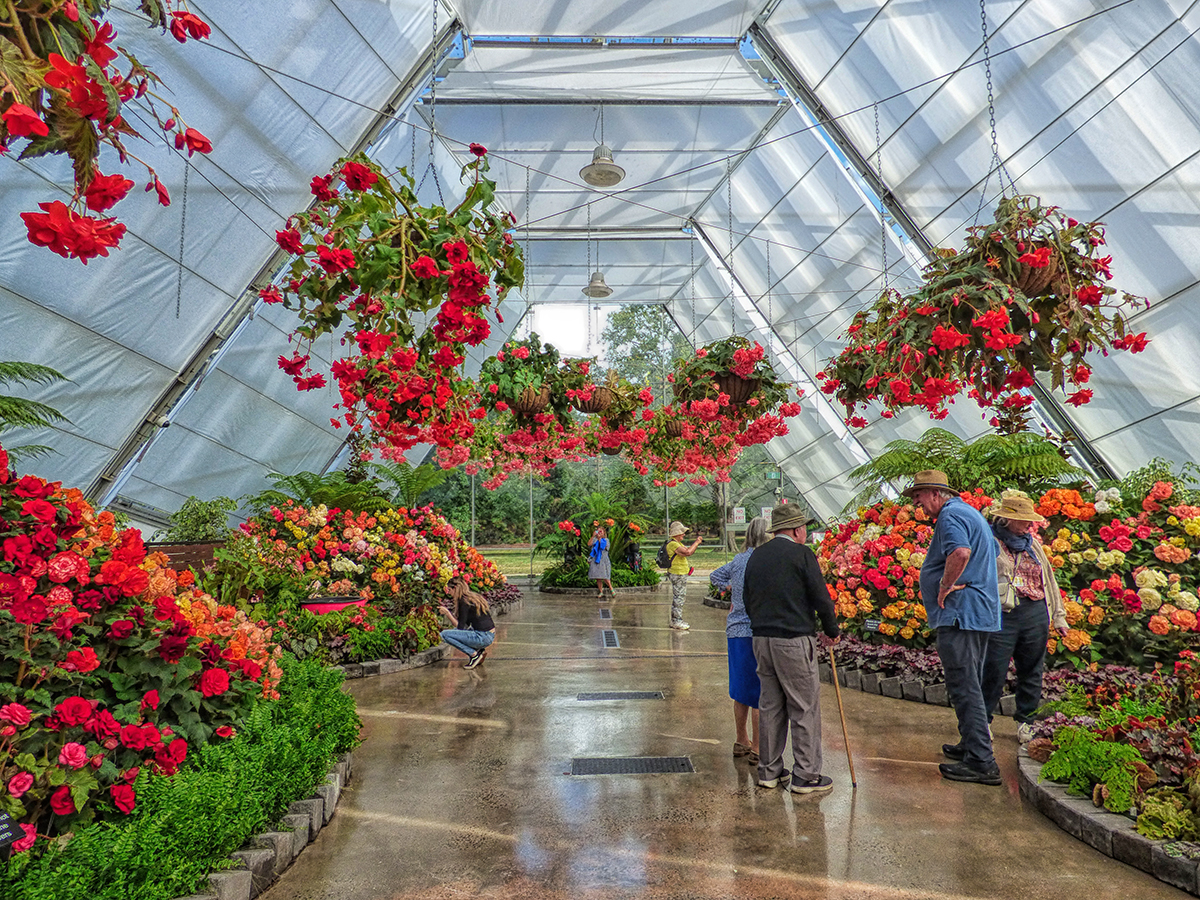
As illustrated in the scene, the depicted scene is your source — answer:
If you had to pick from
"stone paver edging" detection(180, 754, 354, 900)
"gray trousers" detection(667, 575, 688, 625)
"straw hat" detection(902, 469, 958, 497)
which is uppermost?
"straw hat" detection(902, 469, 958, 497)

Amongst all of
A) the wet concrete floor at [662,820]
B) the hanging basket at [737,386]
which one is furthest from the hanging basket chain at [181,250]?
the hanging basket at [737,386]

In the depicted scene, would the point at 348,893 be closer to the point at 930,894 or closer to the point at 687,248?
the point at 930,894

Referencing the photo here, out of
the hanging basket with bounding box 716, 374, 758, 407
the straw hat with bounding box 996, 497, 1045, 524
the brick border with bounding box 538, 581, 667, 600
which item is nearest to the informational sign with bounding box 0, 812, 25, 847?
the straw hat with bounding box 996, 497, 1045, 524

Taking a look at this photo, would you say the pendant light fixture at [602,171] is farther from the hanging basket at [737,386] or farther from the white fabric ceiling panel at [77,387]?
the white fabric ceiling panel at [77,387]

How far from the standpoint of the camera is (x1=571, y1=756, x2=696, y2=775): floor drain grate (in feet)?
14.7

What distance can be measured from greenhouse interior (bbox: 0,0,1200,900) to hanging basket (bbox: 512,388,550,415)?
0.08 metres

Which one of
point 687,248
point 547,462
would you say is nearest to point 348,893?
point 547,462

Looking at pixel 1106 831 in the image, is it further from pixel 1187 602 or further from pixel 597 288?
pixel 597 288

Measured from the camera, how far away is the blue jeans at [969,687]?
423 cm

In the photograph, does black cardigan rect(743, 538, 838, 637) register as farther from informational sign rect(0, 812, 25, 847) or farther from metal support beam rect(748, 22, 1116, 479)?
metal support beam rect(748, 22, 1116, 479)

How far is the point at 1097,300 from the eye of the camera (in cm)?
486

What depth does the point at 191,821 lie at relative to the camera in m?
2.72

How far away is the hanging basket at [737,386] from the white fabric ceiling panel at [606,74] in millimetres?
3859

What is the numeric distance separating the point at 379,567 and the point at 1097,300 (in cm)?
740
